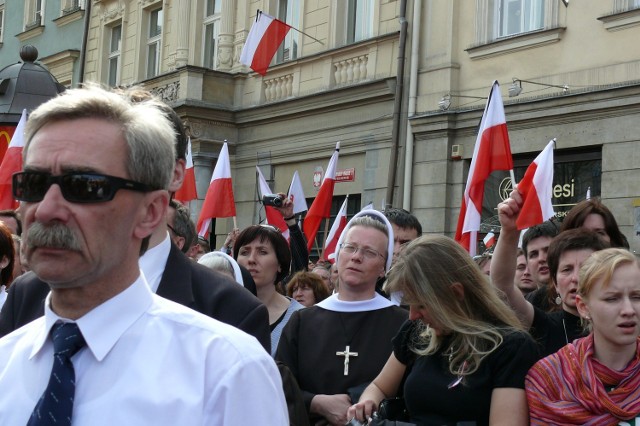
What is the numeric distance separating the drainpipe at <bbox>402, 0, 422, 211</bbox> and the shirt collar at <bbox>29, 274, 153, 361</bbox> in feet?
42.6

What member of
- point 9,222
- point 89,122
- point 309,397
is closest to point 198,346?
point 89,122

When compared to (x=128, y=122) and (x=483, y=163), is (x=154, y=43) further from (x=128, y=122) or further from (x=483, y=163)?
(x=128, y=122)

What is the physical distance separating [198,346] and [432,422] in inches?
72.6

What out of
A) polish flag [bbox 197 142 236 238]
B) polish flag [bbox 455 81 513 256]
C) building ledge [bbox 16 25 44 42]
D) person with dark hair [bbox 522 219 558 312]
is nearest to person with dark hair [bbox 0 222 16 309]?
person with dark hair [bbox 522 219 558 312]

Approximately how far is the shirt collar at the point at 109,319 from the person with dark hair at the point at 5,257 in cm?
327

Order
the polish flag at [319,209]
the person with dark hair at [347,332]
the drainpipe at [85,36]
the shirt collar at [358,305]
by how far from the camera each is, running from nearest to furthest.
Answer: the person with dark hair at [347,332]
the shirt collar at [358,305]
the polish flag at [319,209]
the drainpipe at [85,36]

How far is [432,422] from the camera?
371 centimetres

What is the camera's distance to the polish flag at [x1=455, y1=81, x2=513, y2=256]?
811cm

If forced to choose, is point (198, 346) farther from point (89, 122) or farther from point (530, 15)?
point (530, 15)

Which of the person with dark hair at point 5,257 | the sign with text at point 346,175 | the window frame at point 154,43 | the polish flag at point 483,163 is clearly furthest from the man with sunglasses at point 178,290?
the window frame at point 154,43

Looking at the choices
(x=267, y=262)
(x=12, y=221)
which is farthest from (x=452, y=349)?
(x=12, y=221)

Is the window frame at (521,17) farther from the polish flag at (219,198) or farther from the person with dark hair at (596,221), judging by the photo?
the person with dark hair at (596,221)

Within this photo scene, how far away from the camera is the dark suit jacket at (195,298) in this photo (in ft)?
9.47

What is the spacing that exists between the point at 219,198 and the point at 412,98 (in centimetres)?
480
